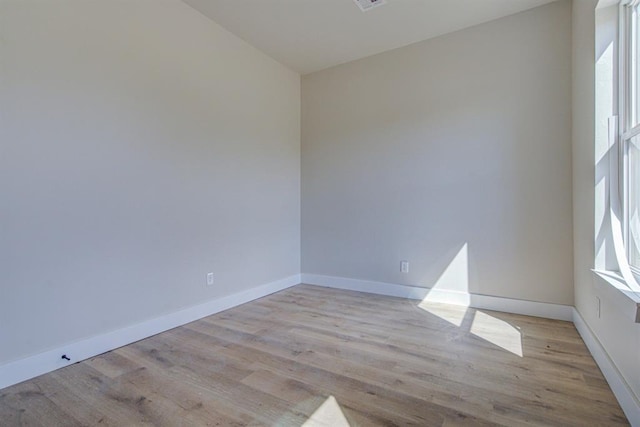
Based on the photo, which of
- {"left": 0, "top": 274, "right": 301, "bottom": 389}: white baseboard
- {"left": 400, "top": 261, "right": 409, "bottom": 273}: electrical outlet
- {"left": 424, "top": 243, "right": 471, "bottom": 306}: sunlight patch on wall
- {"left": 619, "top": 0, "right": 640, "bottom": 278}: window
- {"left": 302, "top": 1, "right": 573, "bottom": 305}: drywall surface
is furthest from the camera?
{"left": 400, "top": 261, "right": 409, "bottom": 273}: electrical outlet

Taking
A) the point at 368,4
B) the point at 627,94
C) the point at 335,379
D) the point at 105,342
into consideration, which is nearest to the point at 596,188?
the point at 627,94

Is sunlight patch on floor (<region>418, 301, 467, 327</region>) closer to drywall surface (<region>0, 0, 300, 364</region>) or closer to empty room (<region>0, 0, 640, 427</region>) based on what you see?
empty room (<region>0, 0, 640, 427</region>)

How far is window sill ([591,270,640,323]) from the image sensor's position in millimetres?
1300

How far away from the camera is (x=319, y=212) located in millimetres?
4055

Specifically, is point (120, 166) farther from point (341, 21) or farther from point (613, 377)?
point (613, 377)

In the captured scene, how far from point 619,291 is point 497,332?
1.16 metres

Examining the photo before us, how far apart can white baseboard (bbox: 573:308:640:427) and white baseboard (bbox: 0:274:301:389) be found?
282cm

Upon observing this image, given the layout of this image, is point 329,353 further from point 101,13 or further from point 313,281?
point 101,13

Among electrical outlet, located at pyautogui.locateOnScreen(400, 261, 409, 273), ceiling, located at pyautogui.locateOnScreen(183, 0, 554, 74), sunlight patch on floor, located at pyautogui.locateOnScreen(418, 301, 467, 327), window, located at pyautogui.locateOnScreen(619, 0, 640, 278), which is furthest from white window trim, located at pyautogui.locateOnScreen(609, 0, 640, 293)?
electrical outlet, located at pyautogui.locateOnScreen(400, 261, 409, 273)

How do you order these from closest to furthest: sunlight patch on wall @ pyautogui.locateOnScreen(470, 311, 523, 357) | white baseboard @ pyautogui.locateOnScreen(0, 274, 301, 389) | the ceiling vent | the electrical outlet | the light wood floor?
the light wood floor
white baseboard @ pyautogui.locateOnScreen(0, 274, 301, 389)
sunlight patch on wall @ pyautogui.locateOnScreen(470, 311, 523, 357)
the ceiling vent
the electrical outlet

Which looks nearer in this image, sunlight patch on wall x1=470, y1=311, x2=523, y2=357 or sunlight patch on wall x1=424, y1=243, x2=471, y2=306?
sunlight patch on wall x1=470, y1=311, x2=523, y2=357

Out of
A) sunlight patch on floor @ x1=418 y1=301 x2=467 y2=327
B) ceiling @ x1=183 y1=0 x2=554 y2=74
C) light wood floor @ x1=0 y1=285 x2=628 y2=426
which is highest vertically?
ceiling @ x1=183 y1=0 x2=554 y2=74

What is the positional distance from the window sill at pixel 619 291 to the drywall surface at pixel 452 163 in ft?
3.33

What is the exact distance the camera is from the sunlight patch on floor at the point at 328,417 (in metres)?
1.46
